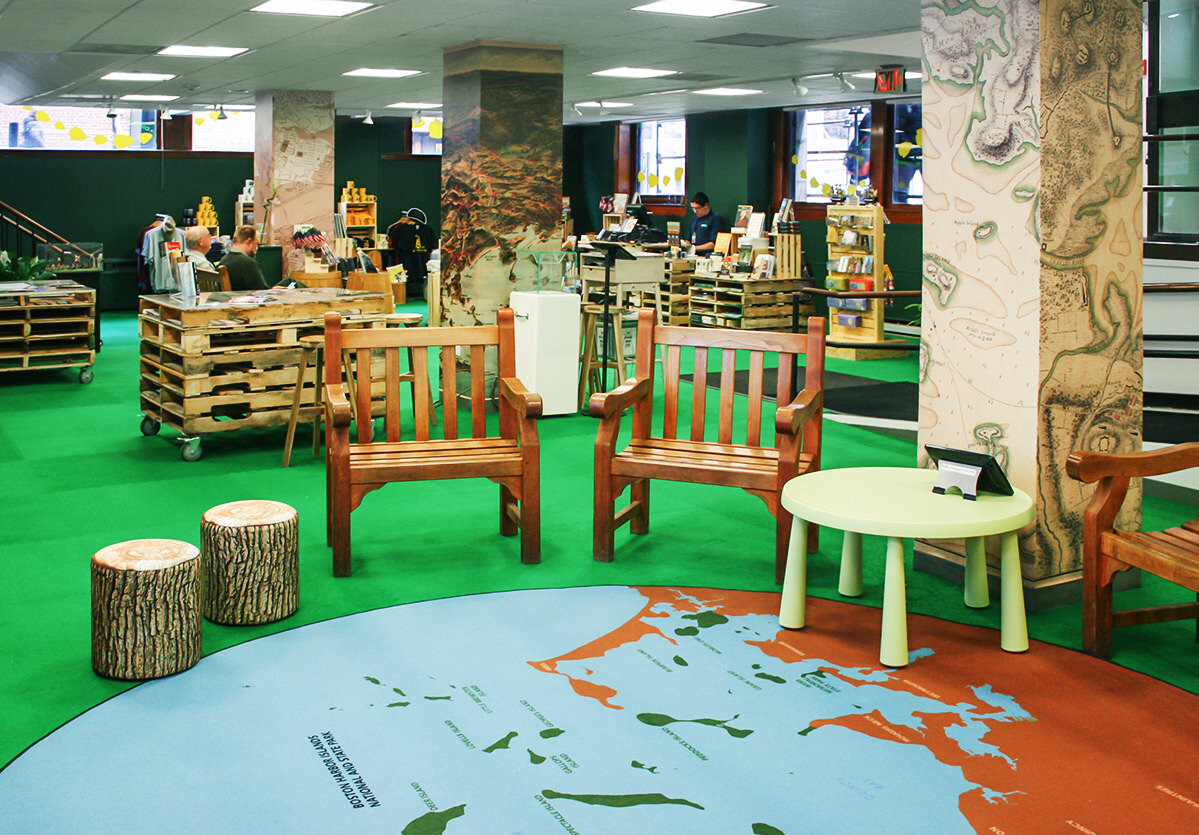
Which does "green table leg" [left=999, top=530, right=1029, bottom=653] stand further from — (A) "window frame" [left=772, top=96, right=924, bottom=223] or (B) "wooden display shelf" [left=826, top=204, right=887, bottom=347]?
(A) "window frame" [left=772, top=96, right=924, bottom=223]

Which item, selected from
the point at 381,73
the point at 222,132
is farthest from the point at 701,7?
the point at 222,132

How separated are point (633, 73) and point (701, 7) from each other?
3.80 meters

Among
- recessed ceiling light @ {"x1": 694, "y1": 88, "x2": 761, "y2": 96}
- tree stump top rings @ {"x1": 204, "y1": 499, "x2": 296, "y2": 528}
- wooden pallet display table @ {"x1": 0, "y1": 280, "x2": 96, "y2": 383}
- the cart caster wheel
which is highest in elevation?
recessed ceiling light @ {"x1": 694, "y1": 88, "x2": 761, "y2": 96}

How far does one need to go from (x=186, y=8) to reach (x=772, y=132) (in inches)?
390

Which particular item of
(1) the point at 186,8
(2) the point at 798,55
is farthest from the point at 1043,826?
(2) the point at 798,55

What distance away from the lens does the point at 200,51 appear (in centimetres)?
965

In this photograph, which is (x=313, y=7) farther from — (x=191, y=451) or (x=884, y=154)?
(x=884, y=154)

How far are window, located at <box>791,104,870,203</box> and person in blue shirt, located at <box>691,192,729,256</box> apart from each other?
4.53ft

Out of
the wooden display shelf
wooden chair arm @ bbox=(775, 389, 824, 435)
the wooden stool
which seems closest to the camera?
wooden chair arm @ bbox=(775, 389, 824, 435)

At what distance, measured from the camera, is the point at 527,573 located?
Answer: 4.45 m

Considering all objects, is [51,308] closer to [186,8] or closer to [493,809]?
[186,8]

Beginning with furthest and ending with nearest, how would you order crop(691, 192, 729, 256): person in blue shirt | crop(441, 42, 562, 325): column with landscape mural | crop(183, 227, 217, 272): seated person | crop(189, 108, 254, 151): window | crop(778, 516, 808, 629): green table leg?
crop(189, 108, 254, 151): window → crop(691, 192, 729, 256): person in blue shirt → crop(183, 227, 217, 272): seated person → crop(441, 42, 562, 325): column with landscape mural → crop(778, 516, 808, 629): green table leg

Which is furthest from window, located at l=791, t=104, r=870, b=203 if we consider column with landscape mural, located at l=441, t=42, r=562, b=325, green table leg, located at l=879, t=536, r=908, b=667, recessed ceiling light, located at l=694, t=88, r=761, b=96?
green table leg, located at l=879, t=536, r=908, b=667

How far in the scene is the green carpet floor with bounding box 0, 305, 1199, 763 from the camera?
3668mm
